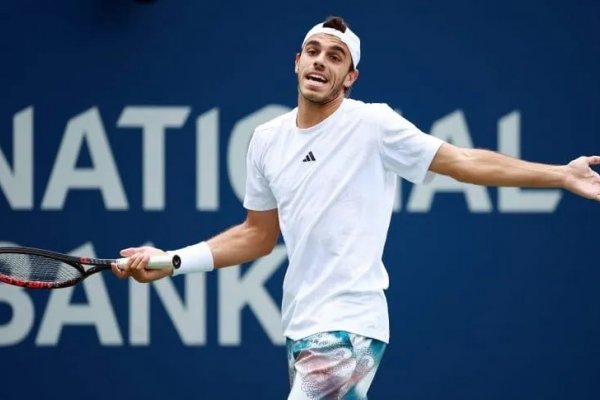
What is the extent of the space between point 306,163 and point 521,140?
2.35 meters

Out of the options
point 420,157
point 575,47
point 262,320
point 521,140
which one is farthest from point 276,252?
point 420,157

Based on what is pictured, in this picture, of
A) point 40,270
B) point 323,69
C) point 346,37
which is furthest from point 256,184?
point 40,270

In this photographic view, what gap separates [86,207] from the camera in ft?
22.4

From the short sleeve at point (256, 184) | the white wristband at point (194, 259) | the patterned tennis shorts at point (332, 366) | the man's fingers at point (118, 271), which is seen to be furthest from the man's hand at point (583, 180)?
the man's fingers at point (118, 271)

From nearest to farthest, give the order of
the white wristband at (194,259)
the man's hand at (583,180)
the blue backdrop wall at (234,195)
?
the man's hand at (583,180), the white wristband at (194,259), the blue backdrop wall at (234,195)

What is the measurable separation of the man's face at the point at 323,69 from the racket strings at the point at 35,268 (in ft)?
3.61

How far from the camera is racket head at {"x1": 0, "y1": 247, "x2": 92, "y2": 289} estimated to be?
16.5 ft

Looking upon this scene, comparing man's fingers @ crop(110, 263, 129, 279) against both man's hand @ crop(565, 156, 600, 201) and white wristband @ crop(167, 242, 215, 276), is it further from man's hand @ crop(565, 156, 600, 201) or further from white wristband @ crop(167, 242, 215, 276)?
man's hand @ crop(565, 156, 600, 201)

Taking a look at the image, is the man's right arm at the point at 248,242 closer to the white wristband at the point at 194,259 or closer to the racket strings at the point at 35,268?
the white wristband at the point at 194,259

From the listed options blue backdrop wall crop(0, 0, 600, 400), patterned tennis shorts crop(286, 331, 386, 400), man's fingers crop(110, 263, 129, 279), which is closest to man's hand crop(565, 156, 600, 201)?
patterned tennis shorts crop(286, 331, 386, 400)

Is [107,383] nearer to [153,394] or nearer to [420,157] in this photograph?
[153,394]

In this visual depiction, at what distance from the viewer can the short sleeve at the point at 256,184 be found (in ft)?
16.5

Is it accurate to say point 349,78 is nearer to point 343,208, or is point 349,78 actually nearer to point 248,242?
point 343,208

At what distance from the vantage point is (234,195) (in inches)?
270
